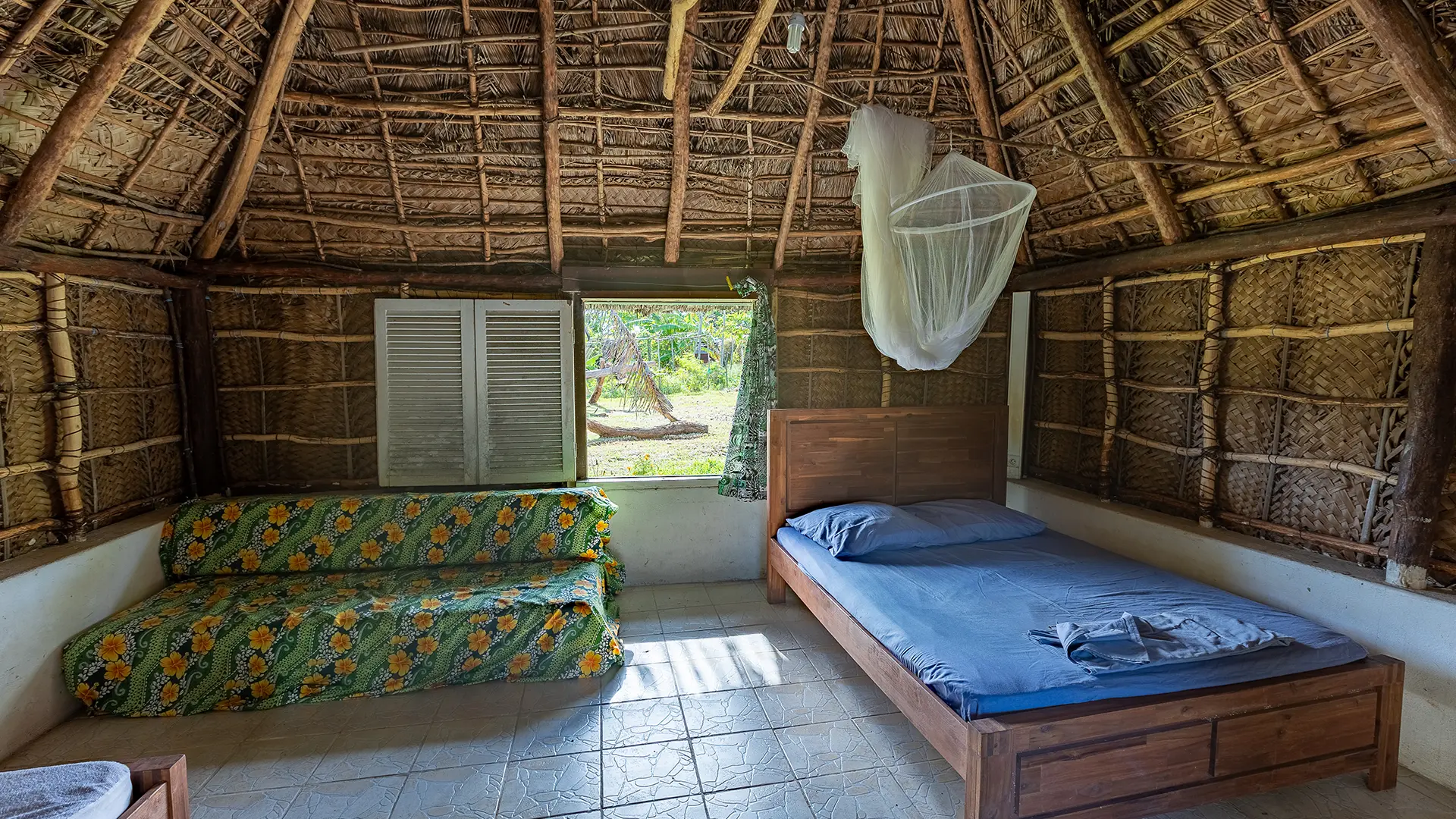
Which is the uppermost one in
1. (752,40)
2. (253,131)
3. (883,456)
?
(752,40)

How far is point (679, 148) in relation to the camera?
3406mm

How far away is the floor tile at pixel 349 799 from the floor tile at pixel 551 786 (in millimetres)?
360

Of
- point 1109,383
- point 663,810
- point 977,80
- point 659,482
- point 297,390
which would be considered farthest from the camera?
point 659,482

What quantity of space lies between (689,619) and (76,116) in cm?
325

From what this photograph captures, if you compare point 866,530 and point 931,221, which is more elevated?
point 931,221

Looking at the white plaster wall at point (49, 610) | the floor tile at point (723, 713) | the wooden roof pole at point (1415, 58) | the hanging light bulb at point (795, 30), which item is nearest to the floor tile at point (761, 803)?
the floor tile at point (723, 713)

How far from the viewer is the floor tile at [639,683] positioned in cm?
279

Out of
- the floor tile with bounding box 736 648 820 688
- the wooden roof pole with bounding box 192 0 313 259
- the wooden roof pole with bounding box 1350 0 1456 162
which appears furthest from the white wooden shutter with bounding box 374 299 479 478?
the wooden roof pole with bounding box 1350 0 1456 162

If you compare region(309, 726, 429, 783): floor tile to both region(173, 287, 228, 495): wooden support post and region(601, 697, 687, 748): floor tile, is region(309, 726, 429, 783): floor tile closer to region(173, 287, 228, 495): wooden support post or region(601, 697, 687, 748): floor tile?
region(601, 697, 687, 748): floor tile

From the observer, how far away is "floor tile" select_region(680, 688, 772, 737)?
8.38 ft

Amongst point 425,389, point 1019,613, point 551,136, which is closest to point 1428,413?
point 1019,613

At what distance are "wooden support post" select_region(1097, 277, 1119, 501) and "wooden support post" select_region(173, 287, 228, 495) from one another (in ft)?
16.1

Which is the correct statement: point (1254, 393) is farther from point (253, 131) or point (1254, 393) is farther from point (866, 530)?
point (253, 131)

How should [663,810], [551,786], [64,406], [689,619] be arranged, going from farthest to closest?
[689,619]
[64,406]
[551,786]
[663,810]
